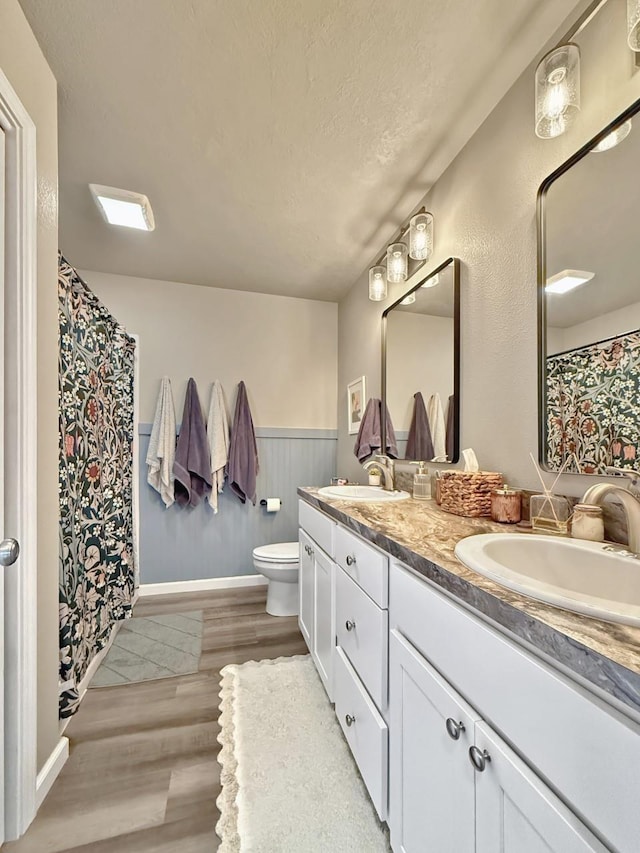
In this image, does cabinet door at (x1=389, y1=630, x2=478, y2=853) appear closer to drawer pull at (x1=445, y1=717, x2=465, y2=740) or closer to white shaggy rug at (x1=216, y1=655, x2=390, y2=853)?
drawer pull at (x1=445, y1=717, x2=465, y2=740)

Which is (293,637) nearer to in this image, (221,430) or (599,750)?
(221,430)

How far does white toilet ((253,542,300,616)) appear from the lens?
7.31 feet

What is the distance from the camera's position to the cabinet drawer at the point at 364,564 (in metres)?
1.00

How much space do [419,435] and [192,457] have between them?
1.62 meters

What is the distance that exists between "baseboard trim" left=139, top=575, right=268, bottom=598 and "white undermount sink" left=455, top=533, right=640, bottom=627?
2.35 m

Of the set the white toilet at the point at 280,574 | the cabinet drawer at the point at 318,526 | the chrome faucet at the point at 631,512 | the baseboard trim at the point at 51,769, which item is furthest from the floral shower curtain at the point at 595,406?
the baseboard trim at the point at 51,769

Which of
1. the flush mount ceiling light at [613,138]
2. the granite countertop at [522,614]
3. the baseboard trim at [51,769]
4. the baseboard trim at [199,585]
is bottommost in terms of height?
the baseboard trim at [199,585]

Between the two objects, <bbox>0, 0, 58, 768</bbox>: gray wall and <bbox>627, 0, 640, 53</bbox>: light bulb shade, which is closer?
<bbox>627, 0, 640, 53</bbox>: light bulb shade

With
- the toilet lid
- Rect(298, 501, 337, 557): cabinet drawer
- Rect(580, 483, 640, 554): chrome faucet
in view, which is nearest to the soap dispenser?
Rect(298, 501, 337, 557): cabinet drawer

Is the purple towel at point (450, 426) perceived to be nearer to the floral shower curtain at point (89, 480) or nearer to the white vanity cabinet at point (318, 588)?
the white vanity cabinet at point (318, 588)

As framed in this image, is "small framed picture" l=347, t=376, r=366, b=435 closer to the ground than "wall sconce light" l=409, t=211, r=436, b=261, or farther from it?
closer to the ground

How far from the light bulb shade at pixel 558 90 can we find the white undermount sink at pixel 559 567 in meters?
1.10

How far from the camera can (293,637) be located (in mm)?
2076

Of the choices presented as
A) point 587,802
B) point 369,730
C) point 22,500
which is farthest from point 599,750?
point 22,500
